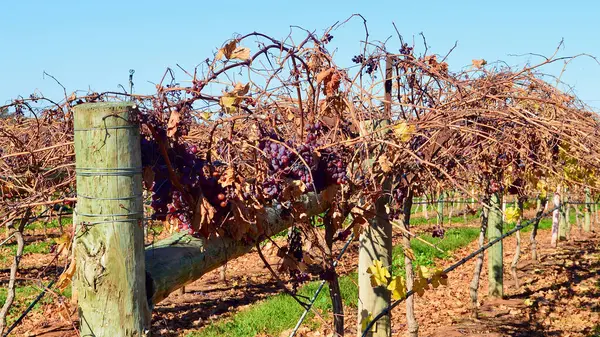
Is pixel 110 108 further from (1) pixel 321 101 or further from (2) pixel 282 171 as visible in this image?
(1) pixel 321 101

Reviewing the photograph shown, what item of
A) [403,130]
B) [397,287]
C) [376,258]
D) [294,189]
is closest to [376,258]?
[376,258]

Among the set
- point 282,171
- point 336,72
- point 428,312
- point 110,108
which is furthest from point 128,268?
point 428,312

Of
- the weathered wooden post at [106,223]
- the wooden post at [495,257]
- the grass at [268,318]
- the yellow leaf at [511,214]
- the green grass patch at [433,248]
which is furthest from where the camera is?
the green grass patch at [433,248]

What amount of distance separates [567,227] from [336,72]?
50.3 ft

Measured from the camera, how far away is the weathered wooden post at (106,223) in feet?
5.71

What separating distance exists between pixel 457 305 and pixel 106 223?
775cm

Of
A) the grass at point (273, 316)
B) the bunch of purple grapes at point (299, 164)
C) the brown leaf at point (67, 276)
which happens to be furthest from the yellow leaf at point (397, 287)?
the grass at point (273, 316)

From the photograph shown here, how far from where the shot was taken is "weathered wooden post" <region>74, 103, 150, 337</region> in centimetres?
174

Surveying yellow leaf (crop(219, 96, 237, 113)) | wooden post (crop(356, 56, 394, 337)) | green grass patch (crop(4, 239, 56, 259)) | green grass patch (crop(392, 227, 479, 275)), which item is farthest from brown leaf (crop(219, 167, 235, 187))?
green grass patch (crop(4, 239, 56, 259))

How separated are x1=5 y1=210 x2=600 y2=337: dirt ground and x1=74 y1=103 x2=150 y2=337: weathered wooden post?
4.43 m

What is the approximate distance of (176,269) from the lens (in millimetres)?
2080

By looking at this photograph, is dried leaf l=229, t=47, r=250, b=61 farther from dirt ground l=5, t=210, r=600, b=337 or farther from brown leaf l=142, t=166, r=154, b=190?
dirt ground l=5, t=210, r=600, b=337

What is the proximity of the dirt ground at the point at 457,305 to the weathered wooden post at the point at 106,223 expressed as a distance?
14.5 ft

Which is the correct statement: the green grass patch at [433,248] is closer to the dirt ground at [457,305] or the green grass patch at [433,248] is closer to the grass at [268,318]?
the dirt ground at [457,305]
